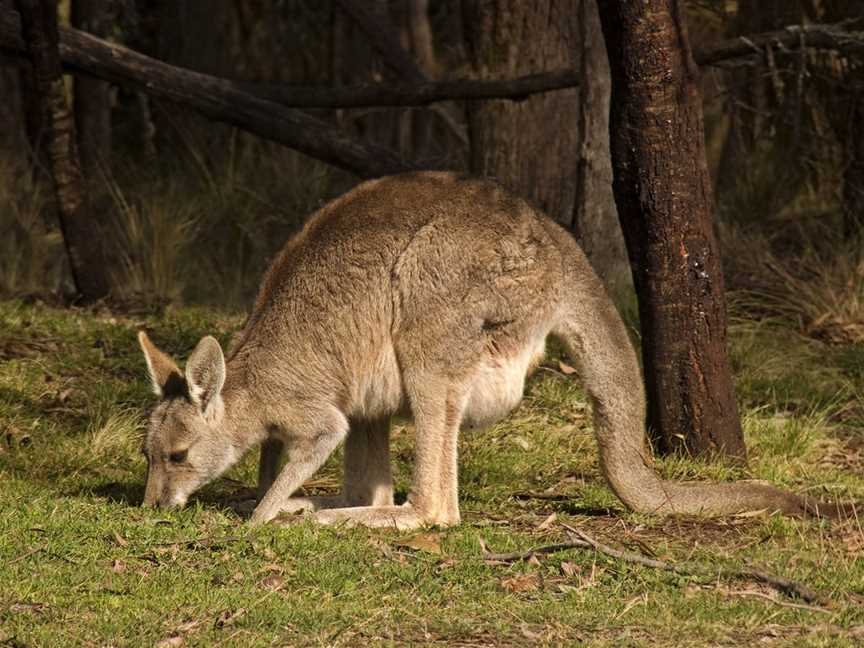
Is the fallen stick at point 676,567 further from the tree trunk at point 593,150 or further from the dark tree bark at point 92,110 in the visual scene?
the dark tree bark at point 92,110

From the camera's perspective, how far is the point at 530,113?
387 inches

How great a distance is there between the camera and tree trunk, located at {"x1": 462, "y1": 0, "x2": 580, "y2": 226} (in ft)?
32.1

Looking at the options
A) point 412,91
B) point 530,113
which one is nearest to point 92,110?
point 412,91

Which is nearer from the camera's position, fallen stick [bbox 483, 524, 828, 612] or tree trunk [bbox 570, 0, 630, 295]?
fallen stick [bbox 483, 524, 828, 612]

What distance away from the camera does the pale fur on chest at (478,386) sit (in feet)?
19.7

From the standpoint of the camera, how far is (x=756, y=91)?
13.1 m

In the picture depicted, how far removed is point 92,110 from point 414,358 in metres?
6.76

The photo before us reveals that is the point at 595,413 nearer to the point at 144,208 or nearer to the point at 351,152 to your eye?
the point at 351,152

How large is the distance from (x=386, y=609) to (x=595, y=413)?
1.69 meters

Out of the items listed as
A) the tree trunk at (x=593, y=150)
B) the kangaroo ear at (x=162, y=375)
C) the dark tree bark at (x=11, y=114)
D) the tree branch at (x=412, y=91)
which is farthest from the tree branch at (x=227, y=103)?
the kangaroo ear at (x=162, y=375)

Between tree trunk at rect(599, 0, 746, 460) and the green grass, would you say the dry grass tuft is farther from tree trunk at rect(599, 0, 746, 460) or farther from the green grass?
tree trunk at rect(599, 0, 746, 460)

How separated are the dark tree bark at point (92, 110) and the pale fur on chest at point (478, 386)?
246 inches

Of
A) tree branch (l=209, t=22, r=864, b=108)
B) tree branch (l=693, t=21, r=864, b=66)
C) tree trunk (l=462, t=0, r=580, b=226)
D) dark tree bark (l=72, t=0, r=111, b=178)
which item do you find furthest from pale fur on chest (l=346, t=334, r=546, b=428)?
dark tree bark (l=72, t=0, r=111, b=178)

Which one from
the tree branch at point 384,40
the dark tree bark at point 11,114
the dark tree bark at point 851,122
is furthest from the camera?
the dark tree bark at point 11,114
